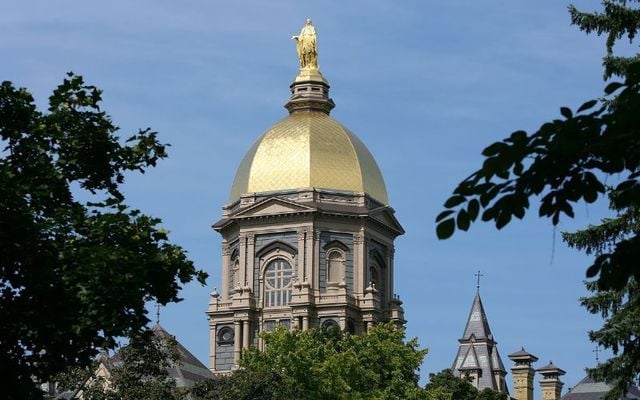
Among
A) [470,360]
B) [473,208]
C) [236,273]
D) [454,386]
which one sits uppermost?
[236,273]

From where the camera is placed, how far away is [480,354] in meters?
133

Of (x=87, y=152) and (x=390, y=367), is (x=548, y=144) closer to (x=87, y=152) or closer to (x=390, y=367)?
(x=87, y=152)

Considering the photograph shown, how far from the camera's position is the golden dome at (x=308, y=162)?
114 meters

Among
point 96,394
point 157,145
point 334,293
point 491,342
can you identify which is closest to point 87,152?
point 157,145

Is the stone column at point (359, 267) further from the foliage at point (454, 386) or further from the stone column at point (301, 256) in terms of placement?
the foliage at point (454, 386)

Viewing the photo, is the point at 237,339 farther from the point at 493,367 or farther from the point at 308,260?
the point at 493,367

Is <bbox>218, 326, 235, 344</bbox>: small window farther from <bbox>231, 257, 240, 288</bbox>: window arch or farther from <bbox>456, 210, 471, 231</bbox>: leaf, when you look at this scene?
<bbox>456, 210, 471, 231</bbox>: leaf

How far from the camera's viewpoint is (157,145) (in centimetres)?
3950

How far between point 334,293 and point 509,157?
9383 centimetres

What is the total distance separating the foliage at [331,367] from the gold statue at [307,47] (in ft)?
109

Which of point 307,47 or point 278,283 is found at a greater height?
point 307,47

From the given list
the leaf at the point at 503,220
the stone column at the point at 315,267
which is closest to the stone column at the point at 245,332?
the stone column at the point at 315,267

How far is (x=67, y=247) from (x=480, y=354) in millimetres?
99256

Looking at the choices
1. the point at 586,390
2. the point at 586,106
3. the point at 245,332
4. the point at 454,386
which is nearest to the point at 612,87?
the point at 586,106
